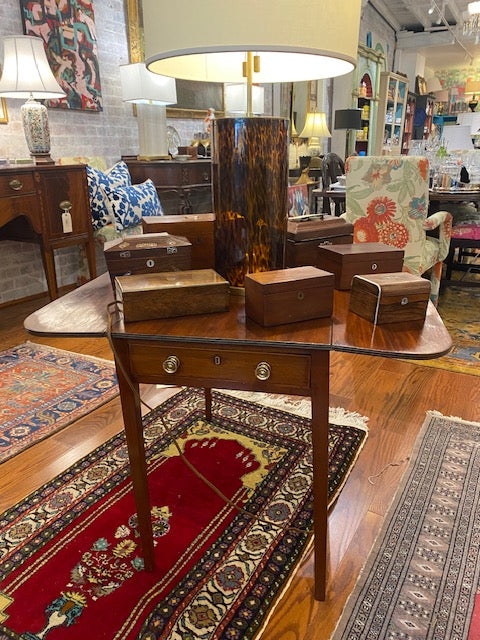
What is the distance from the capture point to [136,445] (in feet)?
3.63

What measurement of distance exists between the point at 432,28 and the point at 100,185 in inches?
317

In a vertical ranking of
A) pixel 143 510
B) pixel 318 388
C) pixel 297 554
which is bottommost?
pixel 297 554

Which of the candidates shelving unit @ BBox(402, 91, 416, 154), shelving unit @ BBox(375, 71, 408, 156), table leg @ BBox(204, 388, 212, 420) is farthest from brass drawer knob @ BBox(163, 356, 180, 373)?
shelving unit @ BBox(402, 91, 416, 154)

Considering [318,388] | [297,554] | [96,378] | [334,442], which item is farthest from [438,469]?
[96,378]

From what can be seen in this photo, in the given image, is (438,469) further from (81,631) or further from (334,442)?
(81,631)

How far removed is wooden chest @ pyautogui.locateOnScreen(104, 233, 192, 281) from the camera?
113 centimetres

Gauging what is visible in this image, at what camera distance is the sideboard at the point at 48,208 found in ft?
8.51

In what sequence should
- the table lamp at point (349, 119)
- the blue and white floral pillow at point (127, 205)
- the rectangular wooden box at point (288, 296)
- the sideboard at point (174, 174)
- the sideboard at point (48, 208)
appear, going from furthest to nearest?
the table lamp at point (349, 119) < the sideboard at point (174, 174) < the blue and white floral pillow at point (127, 205) < the sideboard at point (48, 208) < the rectangular wooden box at point (288, 296)

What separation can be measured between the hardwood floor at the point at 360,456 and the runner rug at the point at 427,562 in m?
0.04

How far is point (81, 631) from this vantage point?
1.06 metres

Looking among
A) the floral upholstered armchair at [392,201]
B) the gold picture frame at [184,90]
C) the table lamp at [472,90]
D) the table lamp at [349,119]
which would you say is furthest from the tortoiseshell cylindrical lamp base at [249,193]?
the table lamp at [472,90]

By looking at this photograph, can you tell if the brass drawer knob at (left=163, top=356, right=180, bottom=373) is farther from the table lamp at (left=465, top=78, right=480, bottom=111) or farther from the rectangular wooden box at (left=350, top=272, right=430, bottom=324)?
the table lamp at (left=465, top=78, right=480, bottom=111)

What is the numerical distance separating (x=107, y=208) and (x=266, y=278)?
2581 mm

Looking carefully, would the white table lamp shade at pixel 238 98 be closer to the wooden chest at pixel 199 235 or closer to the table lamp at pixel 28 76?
the table lamp at pixel 28 76
